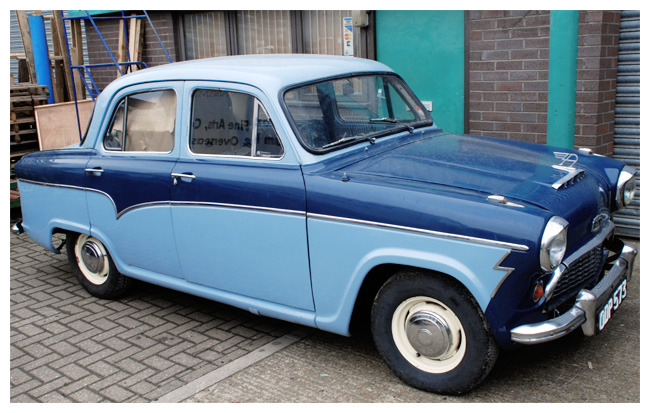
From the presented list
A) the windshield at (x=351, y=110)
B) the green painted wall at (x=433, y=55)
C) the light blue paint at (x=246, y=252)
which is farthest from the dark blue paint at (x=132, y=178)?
the green painted wall at (x=433, y=55)

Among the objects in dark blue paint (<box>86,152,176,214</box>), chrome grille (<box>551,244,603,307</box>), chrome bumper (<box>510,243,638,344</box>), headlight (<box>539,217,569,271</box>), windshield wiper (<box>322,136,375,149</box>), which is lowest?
chrome bumper (<box>510,243,638,344</box>)

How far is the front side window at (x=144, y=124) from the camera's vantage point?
174 inches

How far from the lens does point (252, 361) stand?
12.9 ft

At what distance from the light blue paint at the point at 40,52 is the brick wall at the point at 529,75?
557 cm

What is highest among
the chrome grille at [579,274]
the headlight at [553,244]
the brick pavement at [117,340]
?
the headlight at [553,244]

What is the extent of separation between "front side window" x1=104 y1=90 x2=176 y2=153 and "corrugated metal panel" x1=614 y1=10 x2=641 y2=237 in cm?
440

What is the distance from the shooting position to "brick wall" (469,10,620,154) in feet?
19.4

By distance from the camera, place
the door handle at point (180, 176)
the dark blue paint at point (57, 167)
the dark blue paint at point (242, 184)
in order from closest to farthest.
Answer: the dark blue paint at point (242, 184) → the door handle at point (180, 176) → the dark blue paint at point (57, 167)

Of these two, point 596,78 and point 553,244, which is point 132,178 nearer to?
point 553,244

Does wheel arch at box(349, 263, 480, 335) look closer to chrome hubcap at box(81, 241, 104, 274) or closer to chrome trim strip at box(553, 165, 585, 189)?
chrome trim strip at box(553, 165, 585, 189)

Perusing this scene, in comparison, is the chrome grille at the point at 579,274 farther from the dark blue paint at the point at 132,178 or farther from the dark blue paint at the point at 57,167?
the dark blue paint at the point at 57,167

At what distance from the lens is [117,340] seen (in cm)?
436

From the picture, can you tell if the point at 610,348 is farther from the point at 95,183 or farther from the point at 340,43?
the point at 340,43

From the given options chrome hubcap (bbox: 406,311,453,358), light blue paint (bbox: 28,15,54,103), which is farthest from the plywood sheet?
chrome hubcap (bbox: 406,311,453,358)
